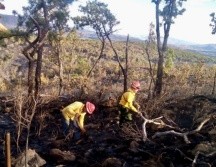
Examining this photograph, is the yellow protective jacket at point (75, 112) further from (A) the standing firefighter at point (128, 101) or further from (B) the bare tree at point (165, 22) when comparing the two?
(B) the bare tree at point (165, 22)

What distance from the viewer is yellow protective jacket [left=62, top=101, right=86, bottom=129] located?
32.2ft

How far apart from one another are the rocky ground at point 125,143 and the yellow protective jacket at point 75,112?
53 cm

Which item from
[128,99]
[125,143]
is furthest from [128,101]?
[125,143]

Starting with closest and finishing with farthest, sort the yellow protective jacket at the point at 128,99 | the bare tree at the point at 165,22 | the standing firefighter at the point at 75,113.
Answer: the standing firefighter at the point at 75,113, the yellow protective jacket at the point at 128,99, the bare tree at the point at 165,22

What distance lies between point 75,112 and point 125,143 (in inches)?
61.4

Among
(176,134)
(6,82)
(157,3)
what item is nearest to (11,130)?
(176,134)

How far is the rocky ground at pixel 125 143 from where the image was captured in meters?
8.67

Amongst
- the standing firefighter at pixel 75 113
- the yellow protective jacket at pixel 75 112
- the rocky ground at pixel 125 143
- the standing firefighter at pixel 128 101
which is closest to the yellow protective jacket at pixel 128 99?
the standing firefighter at pixel 128 101

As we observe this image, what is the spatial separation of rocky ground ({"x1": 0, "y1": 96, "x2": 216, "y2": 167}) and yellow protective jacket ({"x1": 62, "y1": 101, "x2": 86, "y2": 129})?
0.53 meters

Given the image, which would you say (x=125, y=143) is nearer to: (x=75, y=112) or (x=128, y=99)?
(x=128, y=99)

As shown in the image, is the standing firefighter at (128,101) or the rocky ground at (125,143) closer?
the rocky ground at (125,143)

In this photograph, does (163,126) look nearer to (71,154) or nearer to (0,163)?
(71,154)

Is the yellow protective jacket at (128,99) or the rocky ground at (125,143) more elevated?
the yellow protective jacket at (128,99)

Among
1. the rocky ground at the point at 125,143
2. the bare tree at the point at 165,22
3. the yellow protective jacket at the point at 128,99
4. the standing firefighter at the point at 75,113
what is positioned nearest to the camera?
the rocky ground at the point at 125,143
